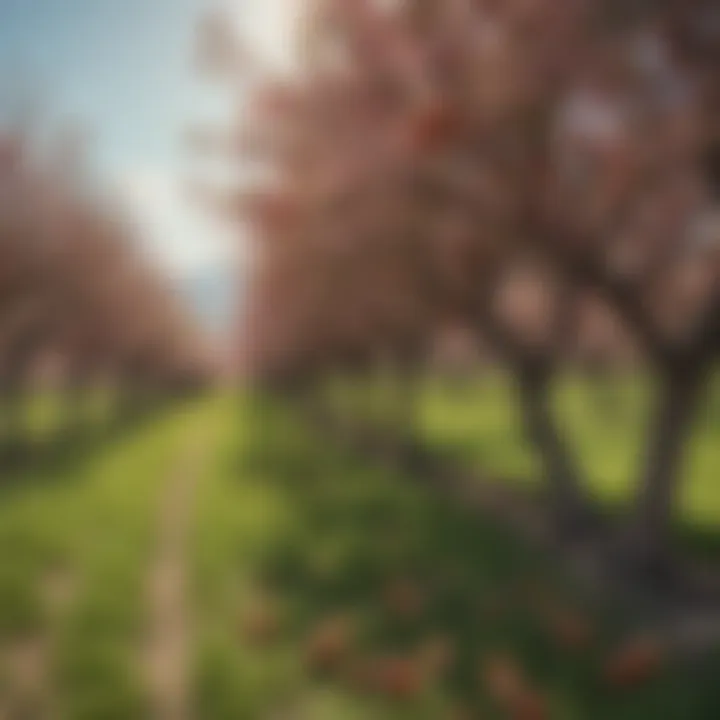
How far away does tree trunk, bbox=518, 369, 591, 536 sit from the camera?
29.6ft

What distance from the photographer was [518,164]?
6.65 metres

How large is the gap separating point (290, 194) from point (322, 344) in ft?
37.8

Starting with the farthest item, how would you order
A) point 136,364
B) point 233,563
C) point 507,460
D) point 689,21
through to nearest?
point 136,364 < point 507,460 < point 233,563 < point 689,21

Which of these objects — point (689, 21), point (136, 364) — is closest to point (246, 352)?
point (136, 364)

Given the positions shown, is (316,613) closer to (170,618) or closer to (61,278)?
(170,618)

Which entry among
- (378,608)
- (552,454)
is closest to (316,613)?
(378,608)

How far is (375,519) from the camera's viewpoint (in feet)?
32.0

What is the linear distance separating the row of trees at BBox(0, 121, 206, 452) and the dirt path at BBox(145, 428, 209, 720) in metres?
3.50

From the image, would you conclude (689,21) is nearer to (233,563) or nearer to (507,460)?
(233,563)

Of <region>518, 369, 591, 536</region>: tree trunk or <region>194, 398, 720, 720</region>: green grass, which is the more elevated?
<region>518, 369, 591, 536</region>: tree trunk

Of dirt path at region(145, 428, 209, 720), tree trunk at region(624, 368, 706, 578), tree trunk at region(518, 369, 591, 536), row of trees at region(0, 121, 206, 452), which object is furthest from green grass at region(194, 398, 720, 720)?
row of trees at region(0, 121, 206, 452)

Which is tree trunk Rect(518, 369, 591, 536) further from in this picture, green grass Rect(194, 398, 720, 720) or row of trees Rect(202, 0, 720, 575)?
row of trees Rect(202, 0, 720, 575)

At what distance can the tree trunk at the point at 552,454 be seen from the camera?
9.01 meters

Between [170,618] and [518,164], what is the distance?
3838 mm
